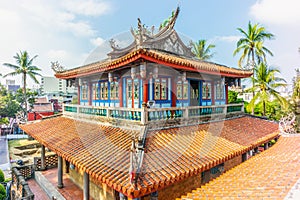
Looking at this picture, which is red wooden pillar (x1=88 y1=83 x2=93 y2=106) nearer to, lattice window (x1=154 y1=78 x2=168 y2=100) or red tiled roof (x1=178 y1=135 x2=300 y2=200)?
lattice window (x1=154 y1=78 x2=168 y2=100)

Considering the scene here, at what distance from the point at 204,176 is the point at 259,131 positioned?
477 centimetres

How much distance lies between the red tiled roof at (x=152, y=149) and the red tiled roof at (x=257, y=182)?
0.56 m

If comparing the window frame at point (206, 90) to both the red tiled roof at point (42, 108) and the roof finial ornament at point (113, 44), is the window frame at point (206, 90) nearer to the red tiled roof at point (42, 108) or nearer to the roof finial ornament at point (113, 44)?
the roof finial ornament at point (113, 44)

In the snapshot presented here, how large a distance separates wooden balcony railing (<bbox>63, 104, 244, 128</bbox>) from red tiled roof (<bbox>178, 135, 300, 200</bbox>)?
2.56 m

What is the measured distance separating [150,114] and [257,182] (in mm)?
3566

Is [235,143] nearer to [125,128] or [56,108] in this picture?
[125,128]

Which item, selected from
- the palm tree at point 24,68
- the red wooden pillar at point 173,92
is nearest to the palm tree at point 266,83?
the red wooden pillar at point 173,92

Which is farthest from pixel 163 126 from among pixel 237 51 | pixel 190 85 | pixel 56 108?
pixel 56 108

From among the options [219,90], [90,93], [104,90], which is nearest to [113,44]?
[104,90]

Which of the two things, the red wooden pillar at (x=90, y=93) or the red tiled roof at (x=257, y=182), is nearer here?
the red tiled roof at (x=257, y=182)

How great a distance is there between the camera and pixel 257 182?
191 inches

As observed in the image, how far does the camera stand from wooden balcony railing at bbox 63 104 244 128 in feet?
21.4

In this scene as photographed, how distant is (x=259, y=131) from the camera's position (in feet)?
33.4

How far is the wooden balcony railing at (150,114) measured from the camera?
21.4 feet
